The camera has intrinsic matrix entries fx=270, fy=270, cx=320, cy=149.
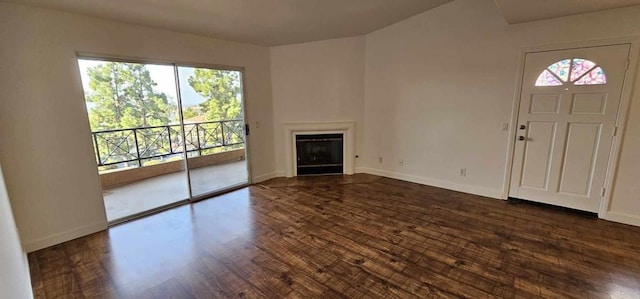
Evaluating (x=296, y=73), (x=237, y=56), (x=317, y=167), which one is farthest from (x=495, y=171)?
(x=237, y=56)

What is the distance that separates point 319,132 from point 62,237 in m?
3.73

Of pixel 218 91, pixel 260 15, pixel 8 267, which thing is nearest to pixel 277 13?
pixel 260 15

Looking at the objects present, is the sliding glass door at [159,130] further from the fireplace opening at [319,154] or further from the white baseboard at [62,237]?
the fireplace opening at [319,154]

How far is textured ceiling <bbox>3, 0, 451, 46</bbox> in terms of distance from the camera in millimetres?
2676

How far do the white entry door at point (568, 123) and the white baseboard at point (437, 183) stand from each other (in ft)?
1.14

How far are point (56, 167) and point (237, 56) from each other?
2.63 metres

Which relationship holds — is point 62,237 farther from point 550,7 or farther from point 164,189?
point 550,7

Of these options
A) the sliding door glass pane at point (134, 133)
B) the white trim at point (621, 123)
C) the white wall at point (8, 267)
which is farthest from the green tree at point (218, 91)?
the white trim at point (621, 123)

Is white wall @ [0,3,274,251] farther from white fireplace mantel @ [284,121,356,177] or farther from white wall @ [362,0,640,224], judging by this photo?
white wall @ [362,0,640,224]

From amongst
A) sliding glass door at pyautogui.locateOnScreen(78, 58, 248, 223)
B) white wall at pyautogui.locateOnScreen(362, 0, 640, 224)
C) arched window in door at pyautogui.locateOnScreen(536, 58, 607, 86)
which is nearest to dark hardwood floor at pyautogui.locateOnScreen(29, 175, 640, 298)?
white wall at pyautogui.locateOnScreen(362, 0, 640, 224)

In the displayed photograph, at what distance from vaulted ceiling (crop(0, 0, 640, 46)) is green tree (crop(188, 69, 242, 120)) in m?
0.57

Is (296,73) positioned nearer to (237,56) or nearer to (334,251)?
(237,56)

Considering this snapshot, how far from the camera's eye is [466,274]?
7.25 feet

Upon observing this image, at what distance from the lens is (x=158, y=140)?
5180 millimetres
